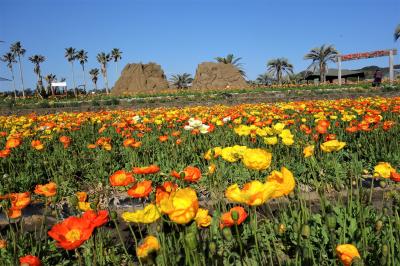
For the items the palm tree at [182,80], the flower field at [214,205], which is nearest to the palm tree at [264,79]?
the palm tree at [182,80]

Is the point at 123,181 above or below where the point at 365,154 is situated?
above

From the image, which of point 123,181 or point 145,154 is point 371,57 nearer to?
point 145,154

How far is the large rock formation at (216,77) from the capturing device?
35125 millimetres

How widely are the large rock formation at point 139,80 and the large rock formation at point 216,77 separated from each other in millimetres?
4362

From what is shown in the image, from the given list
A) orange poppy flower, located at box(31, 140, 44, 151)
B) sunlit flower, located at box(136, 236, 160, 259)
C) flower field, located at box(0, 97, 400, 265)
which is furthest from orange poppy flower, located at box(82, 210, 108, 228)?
orange poppy flower, located at box(31, 140, 44, 151)

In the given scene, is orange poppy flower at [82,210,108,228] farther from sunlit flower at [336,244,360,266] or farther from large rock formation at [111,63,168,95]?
large rock formation at [111,63,168,95]

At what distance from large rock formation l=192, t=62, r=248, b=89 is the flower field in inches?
1148

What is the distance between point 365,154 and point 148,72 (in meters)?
35.5

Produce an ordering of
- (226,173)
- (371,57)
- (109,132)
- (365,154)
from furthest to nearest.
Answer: (371,57), (109,132), (365,154), (226,173)

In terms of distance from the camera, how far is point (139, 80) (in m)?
36.9

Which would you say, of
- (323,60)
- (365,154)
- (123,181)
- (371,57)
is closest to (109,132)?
(365,154)

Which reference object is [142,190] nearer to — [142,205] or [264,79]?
[142,205]

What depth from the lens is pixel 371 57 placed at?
24.5 meters

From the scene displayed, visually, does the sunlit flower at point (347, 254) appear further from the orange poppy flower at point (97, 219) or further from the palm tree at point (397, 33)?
the palm tree at point (397, 33)
